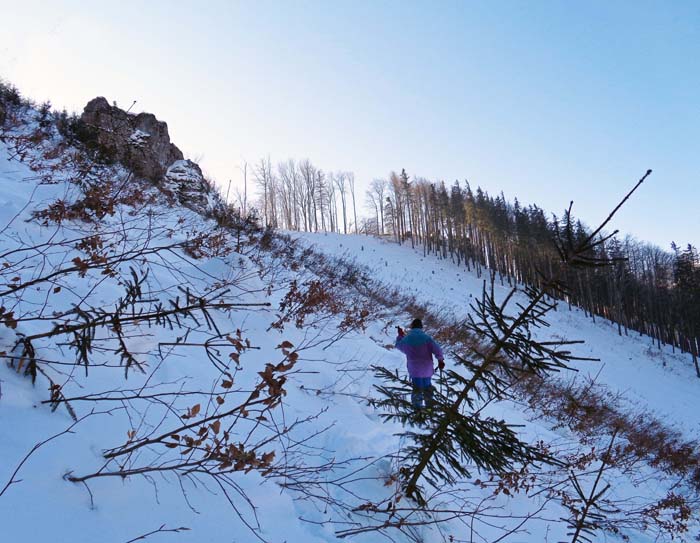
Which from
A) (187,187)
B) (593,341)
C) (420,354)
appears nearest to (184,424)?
(420,354)

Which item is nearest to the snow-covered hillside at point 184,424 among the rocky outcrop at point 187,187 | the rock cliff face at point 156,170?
the rock cliff face at point 156,170

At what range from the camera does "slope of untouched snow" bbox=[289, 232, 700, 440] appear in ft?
50.6

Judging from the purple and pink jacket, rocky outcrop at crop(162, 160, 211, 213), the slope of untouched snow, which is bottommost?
the slope of untouched snow

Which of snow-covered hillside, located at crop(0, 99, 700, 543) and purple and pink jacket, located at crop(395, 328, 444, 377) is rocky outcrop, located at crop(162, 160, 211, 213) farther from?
purple and pink jacket, located at crop(395, 328, 444, 377)

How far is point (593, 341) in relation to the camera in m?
25.2

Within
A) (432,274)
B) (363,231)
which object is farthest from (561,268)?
(363,231)

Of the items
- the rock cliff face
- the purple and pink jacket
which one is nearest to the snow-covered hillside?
the purple and pink jacket

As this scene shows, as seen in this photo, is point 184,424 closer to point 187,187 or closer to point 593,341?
point 187,187

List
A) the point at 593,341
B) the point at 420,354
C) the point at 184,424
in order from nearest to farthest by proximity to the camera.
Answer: the point at 184,424
the point at 420,354
the point at 593,341

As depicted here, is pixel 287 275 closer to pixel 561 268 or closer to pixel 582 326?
pixel 561 268

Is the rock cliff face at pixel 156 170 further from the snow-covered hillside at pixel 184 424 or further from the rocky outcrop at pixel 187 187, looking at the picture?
the snow-covered hillside at pixel 184 424

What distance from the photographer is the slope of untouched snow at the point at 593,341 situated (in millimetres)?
15430

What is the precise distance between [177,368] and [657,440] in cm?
1207

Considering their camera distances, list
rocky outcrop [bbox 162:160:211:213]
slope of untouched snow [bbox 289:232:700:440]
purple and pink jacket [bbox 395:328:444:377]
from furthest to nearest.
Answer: slope of untouched snow [bbox 289:232:700:440] < rocky outcrop [bbox 162:160:211:213] < purple and pink jacket [bbox 395:328:444:377]
